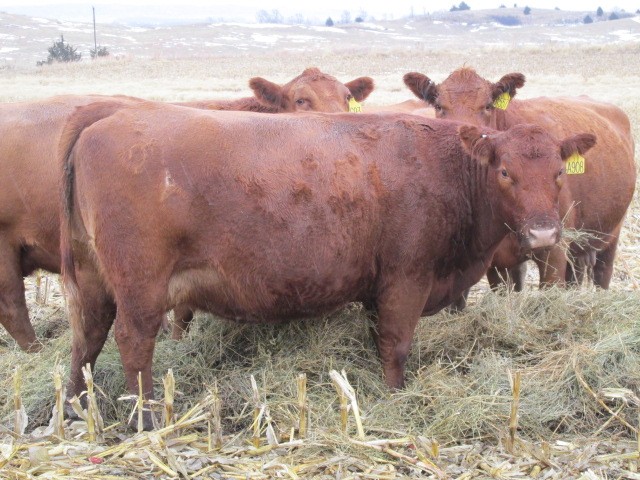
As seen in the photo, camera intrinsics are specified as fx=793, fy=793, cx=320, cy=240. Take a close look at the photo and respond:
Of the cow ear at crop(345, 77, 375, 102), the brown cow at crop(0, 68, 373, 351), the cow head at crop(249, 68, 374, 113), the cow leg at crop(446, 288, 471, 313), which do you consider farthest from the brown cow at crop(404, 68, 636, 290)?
the brown cow at crop(0, 68, 373, 351)

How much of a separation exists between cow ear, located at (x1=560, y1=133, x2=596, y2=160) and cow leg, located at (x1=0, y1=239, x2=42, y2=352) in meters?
4.28

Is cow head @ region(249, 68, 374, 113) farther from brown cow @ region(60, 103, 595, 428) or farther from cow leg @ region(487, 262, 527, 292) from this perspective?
brown cow @ region(60, 103, 595, 428)

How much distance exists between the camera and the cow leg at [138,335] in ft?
15.5

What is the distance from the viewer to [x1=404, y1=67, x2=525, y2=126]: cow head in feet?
24.1

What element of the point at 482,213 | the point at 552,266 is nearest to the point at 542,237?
the point at 482,213

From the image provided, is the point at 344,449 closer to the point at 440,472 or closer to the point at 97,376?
the point at 440,472

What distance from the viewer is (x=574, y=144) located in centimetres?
527

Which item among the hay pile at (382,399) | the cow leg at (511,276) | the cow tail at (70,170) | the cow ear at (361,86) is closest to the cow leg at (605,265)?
the cow leg at (511,276)

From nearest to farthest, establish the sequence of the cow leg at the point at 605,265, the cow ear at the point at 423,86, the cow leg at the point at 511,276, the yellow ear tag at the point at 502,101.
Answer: the cow leg at the point at 511,276
the yellow ear tag at the point at 502,101
the cow ear at the point at 423,86
the cow leg at the point at 605,265

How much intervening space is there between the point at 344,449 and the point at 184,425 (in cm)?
86

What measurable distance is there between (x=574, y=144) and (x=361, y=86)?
500 centimetres

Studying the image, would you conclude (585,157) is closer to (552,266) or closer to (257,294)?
(552,266)

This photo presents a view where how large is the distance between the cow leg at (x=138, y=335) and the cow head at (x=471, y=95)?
3.72m

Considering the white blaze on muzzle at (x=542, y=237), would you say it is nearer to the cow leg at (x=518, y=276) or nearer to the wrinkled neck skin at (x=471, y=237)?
the wrinkled neck skin at (x=471, y=237)
